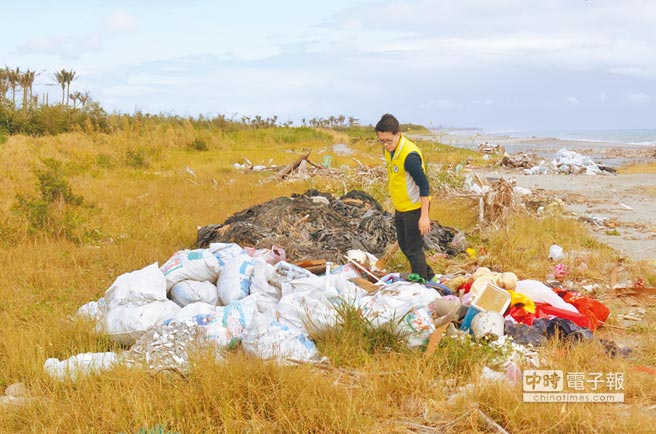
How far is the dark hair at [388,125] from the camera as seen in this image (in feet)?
16.6

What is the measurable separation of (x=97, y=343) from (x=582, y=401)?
121 inches

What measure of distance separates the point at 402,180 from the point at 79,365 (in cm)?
307

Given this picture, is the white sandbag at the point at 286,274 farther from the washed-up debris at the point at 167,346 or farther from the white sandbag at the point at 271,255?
the washed-up debris at the point at 167,346

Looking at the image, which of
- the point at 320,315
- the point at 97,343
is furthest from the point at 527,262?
the point at 97,343

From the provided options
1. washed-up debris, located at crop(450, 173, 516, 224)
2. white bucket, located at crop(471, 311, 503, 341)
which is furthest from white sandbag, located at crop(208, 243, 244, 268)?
washed-up debris, located at crop(450, 173, 516, 224)

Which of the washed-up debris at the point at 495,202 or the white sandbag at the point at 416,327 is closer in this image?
the white sandbag at the point at 416,327

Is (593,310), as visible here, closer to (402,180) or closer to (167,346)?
(402,180)

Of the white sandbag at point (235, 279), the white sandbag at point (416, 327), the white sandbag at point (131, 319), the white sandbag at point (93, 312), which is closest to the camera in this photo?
the white sandbag at point (416, 327)

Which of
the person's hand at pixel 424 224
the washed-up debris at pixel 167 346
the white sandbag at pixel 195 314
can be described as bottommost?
the washed-up debris at pixel 167 346

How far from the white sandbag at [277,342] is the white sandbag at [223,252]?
1.31 metres

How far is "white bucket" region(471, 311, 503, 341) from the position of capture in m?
3.95

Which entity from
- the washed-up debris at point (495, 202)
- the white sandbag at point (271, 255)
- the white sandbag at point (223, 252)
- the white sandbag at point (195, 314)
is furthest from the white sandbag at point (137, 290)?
the washed-up debris at point (495, 202)

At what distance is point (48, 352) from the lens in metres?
3.83

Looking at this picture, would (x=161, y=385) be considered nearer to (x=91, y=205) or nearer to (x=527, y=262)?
(x=527, y=262)
